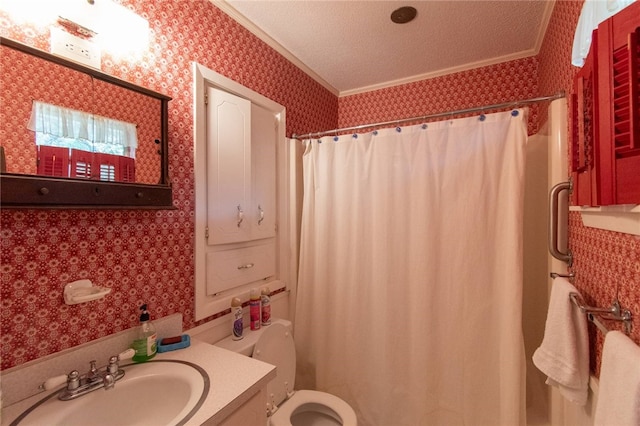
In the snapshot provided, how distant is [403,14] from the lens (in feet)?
5.28

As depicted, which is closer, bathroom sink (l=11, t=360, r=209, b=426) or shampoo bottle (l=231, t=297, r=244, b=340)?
bathroom sink (l=11, t=360, r=209, b=426)

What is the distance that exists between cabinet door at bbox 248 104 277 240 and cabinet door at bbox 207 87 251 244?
0.18 feet

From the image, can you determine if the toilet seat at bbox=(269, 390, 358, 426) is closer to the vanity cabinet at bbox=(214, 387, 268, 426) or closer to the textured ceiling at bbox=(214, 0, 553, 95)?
the vanity cabinet at bbox=(214, 387, 268, 426)

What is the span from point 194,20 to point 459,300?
1.98 meters

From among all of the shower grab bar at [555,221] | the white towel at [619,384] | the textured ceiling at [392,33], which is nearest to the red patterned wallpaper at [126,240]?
the textured ceiling at [392,33]

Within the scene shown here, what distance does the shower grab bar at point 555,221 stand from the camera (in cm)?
116

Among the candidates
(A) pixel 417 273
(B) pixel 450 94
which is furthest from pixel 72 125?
(B) pixel 450 94

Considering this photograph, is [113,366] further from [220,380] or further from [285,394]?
[285,394]

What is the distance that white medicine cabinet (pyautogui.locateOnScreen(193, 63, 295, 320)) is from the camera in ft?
4.64

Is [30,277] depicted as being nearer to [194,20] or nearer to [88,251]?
[88,251]

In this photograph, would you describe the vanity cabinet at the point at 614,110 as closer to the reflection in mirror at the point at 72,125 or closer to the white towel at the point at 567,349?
the white towel at the point at 567,349

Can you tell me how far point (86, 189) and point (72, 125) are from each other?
23cm

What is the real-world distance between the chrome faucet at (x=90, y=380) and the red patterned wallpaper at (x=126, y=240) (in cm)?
11

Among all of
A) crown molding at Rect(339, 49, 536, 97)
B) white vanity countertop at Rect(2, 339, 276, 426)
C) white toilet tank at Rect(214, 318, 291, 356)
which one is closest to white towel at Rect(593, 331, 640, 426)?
white vanity countertop at Rect(2, 339, 276, 426)
